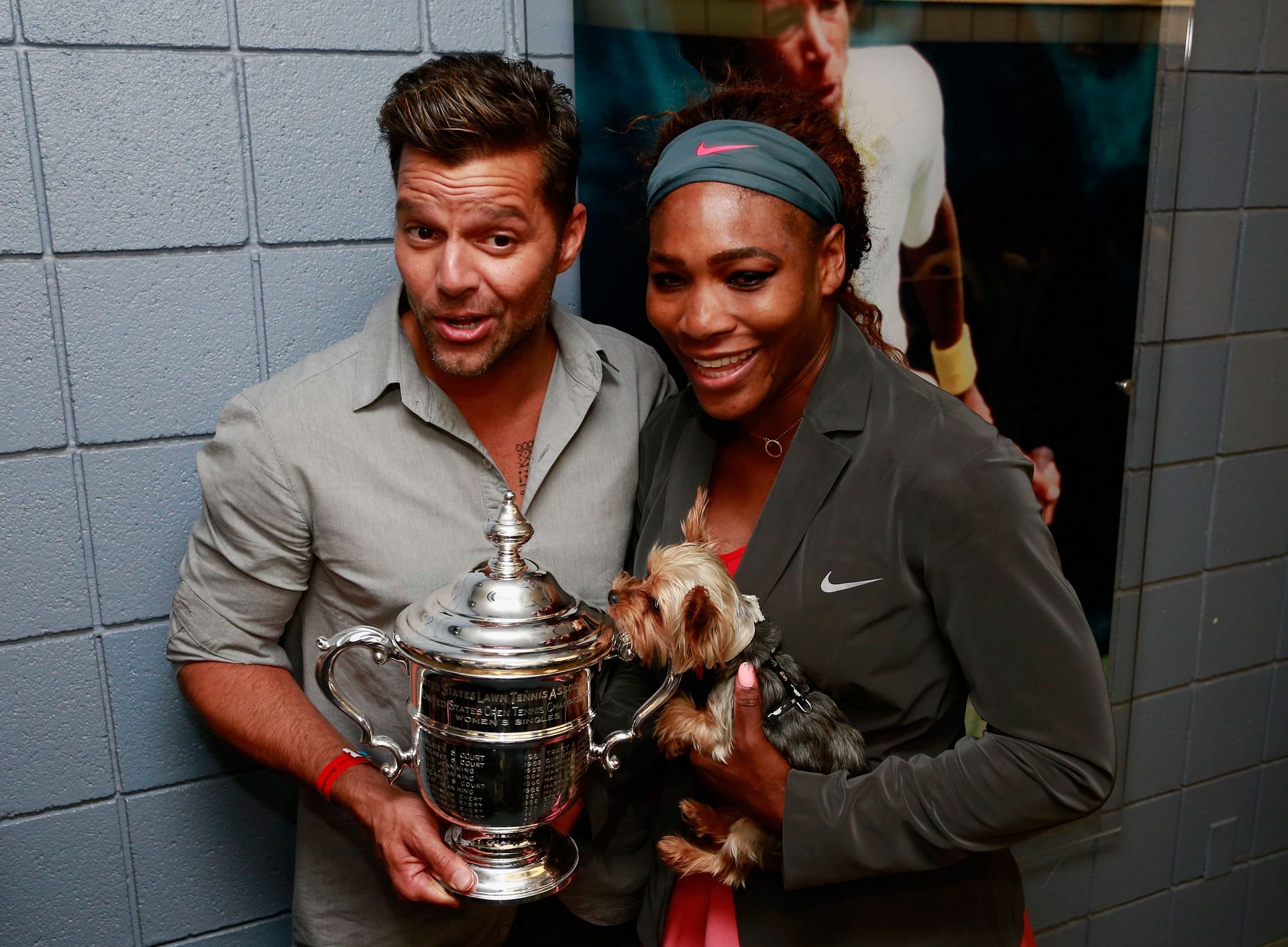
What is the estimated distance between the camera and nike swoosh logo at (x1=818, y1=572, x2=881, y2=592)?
1.42 metres

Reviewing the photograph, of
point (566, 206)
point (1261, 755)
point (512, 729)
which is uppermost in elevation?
point (566, 206)

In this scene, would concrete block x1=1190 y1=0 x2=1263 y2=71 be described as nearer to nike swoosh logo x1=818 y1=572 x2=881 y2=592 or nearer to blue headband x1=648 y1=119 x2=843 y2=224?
blue headband x1=648 y1=119 x2=843 y2=224

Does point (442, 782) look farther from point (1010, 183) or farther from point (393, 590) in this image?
point (1010, 183)

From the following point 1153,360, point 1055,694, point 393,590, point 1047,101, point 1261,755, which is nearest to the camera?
point 1055,694

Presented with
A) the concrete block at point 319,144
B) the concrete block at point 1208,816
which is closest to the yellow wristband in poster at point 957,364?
the concrete block at point 319,144

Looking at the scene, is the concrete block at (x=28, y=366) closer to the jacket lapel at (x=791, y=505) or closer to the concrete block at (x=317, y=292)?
the concrete block at (x=317, y=292)

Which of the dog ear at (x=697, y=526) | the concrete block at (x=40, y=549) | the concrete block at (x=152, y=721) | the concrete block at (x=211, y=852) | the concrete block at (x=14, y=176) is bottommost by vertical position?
the concrete block at (x=211, y=852)

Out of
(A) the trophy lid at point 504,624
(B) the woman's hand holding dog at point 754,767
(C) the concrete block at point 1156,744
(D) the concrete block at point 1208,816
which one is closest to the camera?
(A) the trophy lid at point 504,624

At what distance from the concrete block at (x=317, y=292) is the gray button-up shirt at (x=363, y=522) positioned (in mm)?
261

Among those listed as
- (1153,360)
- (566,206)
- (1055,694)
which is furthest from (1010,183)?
(1055,694)

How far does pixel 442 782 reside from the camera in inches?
55.0

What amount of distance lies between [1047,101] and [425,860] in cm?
210

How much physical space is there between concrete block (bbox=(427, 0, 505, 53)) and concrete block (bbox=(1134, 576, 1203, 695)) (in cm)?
221

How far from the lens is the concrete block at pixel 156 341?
1785 millimetres
